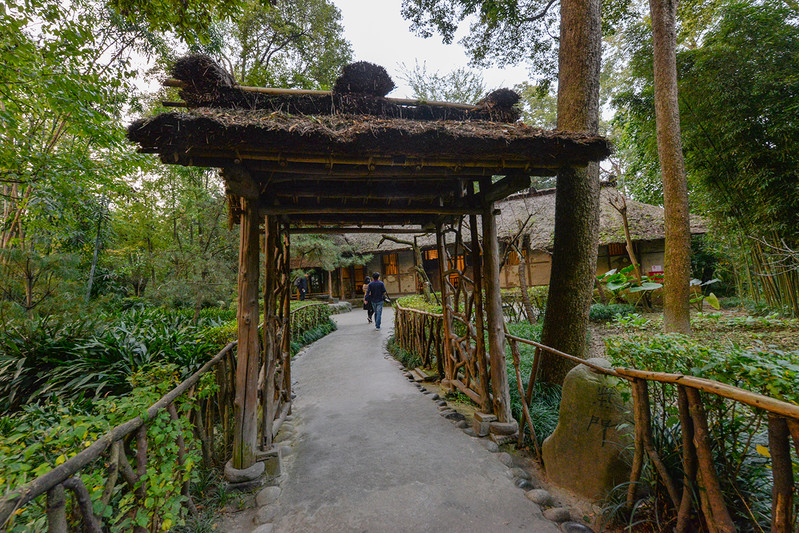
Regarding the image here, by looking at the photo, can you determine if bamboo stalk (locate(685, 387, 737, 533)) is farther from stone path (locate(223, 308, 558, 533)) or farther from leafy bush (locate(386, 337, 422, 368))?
leafy bush (locate(386, 337, 422, 368))

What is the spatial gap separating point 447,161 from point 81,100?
20.1 feet

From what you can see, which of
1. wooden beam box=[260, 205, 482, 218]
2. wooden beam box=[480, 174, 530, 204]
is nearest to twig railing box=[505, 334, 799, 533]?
wooden beam box=[480, 174, 530, 204]

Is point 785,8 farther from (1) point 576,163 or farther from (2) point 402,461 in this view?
(2) point 402,461

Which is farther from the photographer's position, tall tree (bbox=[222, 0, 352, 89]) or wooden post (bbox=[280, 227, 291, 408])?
tall tree (bbox=[222, 0, 352, 89])

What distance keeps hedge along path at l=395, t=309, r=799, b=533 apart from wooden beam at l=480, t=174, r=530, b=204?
169 cm

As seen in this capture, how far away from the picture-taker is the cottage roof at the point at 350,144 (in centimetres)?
226

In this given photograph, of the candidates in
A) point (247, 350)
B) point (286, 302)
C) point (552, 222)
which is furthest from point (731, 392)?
point (552, 222)

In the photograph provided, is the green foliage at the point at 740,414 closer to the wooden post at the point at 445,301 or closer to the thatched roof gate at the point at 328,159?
the thatched roof gate at the point at 328,159

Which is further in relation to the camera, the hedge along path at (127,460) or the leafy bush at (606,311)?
the leafy bush at (606,311)

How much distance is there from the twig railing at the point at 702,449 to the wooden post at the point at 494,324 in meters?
1.27

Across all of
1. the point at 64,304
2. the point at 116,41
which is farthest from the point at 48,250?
the point at 116,41

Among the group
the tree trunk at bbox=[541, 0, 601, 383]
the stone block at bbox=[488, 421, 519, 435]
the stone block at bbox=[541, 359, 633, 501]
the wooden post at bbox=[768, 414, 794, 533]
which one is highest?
the tree trunk at bbox=[541, 0, 601, 383]

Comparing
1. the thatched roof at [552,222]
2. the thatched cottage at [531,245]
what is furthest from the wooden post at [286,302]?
the thatched roof at [552,222]

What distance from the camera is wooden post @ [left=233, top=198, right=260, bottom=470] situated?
2779mm
